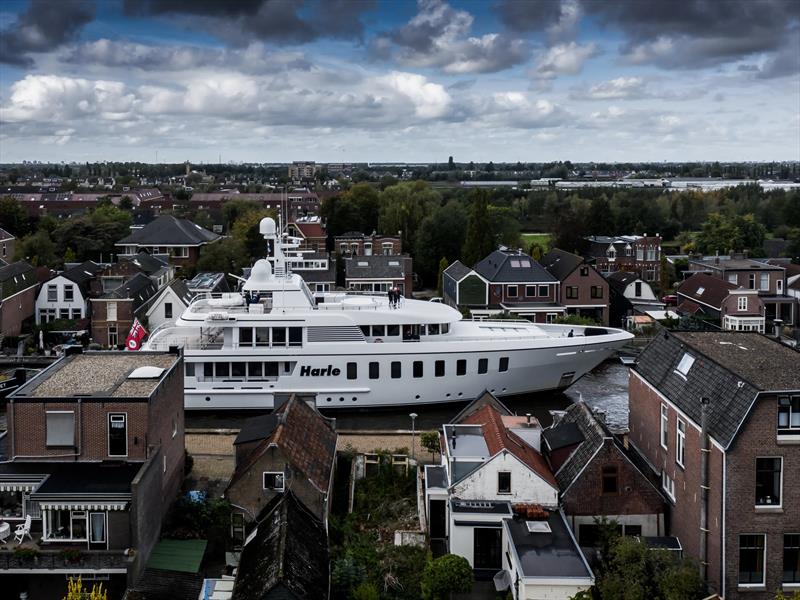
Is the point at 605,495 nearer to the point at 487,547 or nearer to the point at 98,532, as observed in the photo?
the point at 487,547

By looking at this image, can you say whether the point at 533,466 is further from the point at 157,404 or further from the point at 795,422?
the point at 157,404

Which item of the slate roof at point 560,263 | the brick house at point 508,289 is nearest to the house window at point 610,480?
the brick house at point 508,289

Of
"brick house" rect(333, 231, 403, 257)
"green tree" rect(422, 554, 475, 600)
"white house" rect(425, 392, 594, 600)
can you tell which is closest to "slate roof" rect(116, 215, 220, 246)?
"brick house" rect(333, 231, 403, 257)

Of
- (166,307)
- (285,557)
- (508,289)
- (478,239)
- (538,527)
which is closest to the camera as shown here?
(285,557)

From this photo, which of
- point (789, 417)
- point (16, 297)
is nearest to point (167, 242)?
point (16, 297)

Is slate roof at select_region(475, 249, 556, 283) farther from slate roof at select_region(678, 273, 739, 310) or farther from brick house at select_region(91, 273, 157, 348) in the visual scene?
brick house at select_region(91, 273, 157, 348)

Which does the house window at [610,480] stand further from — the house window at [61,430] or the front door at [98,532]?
the house window at [61,430]

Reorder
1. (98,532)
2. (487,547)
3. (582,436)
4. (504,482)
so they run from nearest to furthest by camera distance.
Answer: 1. (98,532)
2. (487,547)
3. (504,482)
4. (582,436)

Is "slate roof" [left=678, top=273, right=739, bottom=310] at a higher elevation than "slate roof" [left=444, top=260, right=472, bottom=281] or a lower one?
lower
